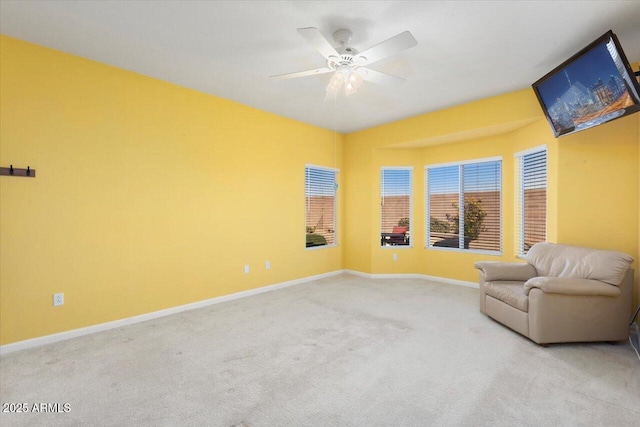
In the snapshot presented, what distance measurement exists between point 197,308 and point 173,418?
218 centimetres

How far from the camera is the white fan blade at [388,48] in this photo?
2.17 m

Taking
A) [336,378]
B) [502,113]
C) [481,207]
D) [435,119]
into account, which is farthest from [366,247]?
[336,378]

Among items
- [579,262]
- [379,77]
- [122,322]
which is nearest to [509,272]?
[579,262]

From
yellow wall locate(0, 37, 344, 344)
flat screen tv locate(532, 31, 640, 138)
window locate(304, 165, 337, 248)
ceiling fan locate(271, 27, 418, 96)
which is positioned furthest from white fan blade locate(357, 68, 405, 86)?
window locate(304, 165, 337, 248)

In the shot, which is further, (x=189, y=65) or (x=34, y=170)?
(x=189, y=65)

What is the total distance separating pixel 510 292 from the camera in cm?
317

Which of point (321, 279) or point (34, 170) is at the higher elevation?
point (34, 170)

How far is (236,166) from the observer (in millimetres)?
4418

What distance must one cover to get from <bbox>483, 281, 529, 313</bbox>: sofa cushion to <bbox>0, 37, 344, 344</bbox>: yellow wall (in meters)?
3.11

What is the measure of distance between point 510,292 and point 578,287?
0.57m

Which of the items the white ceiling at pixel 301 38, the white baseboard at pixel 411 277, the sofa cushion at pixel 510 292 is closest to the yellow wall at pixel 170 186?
the white baseboard at pixel 411 277

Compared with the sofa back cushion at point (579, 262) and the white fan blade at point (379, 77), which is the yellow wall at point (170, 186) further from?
the white fan blade at point (379, 77)

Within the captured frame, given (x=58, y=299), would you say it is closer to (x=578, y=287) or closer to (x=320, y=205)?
(x=320, y=205)

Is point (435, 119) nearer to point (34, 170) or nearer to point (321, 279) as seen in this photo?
point (321, 279)
